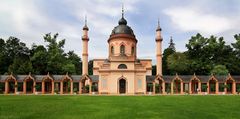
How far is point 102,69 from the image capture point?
46750mm

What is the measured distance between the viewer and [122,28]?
172 ft

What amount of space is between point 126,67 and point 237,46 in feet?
110

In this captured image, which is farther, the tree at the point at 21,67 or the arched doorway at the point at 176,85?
the tree at the point at 21,67

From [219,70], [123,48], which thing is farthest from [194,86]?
[123,48]

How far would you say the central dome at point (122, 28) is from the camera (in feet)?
172

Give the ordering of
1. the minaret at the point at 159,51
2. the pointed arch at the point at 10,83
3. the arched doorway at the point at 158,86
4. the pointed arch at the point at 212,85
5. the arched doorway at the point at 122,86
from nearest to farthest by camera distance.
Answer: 1. the arched doorway at the point at 122,86
2. the pointed arch at the point at 10,83
3. the arched doorway at the point at 158,86
4. the pointed arch at the point at 212,85
5. the minaret at the point at 159,51

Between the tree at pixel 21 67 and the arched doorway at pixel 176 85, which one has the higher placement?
the tree at pixel 21 67

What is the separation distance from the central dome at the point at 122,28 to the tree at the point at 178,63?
19990 mm

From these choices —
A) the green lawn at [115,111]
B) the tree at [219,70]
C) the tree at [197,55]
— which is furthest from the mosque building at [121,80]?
the green lawn at [115,111]

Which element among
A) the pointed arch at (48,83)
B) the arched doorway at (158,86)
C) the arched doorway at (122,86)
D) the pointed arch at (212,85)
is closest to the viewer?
the arched doorway at (122,86)

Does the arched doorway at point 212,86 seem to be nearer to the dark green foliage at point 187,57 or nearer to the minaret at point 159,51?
the dark green foliage at point 187,57

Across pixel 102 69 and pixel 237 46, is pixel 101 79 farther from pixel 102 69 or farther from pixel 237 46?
pixel 237 46

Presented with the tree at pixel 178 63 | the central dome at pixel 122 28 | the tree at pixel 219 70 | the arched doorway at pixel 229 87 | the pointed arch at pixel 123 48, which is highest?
the central dome at pixel 122 28

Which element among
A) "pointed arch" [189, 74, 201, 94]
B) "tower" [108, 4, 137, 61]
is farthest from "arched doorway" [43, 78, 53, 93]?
"pointed arch" [189, 74, 201, 94]
